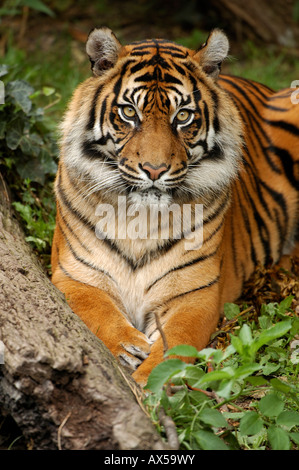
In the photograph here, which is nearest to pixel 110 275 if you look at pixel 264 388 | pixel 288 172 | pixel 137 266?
pixel 137 266

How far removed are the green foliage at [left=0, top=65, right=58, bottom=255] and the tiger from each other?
0.69 m

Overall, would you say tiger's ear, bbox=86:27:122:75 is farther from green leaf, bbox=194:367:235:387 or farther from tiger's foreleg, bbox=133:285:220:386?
Result: green leaf, bbox=194:367:235:387

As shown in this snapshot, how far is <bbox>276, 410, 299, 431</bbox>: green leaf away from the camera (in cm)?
243

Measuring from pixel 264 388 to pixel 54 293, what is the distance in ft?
3.44

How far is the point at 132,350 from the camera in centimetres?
301

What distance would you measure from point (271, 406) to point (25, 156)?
2.61 metres

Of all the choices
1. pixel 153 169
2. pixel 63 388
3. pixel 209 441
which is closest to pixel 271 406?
pixel 209 441

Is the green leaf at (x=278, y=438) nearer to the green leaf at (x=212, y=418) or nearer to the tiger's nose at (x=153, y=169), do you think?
the green leaf at (x=212, y=418)

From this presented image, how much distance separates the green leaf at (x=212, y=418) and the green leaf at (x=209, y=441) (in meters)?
0.04

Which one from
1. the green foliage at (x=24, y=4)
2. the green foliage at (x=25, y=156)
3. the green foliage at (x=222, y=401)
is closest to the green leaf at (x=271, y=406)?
the green foliage at (x=222, y=401)

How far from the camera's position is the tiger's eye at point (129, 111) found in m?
3.14

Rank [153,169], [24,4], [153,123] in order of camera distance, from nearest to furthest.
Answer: [153,169] → [153,123] → [24,4]

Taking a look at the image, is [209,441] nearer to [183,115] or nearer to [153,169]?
[153,169]

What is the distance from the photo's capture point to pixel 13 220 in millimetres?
3727
